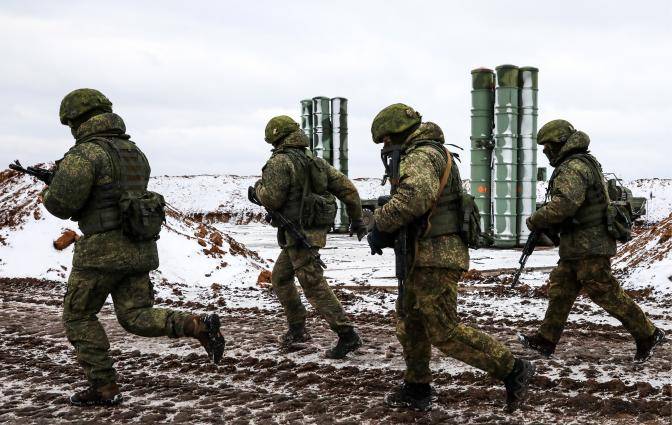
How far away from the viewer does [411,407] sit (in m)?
4.25

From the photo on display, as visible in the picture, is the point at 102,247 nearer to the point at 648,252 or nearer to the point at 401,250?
the point at 401,250

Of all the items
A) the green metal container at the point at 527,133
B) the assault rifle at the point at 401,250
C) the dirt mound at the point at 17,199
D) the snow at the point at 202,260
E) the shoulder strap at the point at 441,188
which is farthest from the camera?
the green metal container at the point at 527,133

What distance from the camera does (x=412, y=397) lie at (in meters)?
4.26

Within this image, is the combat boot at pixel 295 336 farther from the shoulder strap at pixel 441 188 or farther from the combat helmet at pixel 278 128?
→ the shoulder strap at pixel 441 188

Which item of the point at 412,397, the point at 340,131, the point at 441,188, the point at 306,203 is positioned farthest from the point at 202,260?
the point at 340,131

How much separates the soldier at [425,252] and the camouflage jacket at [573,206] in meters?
1.38

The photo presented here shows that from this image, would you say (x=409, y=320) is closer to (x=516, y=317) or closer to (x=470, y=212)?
(x=470, y=212)

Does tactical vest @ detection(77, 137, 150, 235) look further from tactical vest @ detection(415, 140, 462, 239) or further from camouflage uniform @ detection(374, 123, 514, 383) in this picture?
tactical vest @ detection(415, 140, 462, 239)

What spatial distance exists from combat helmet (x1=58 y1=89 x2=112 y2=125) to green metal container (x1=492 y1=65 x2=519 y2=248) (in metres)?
15.6

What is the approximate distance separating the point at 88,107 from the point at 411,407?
3.09 meters

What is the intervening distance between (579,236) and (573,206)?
311 millimetres

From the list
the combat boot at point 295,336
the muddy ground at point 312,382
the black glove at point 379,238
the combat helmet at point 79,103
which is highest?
the combat helmet at point 79,103

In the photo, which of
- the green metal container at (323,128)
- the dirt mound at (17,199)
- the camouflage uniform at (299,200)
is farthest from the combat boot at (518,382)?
the green metal container at (323,128)

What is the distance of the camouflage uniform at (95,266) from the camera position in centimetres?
437
